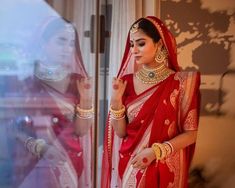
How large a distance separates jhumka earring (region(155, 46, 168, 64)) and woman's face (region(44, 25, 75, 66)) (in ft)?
1.04

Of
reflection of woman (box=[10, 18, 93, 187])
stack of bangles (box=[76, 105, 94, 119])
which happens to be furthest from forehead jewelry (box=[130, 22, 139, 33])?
stack of bangles (box=[76, 105, 94, 119])

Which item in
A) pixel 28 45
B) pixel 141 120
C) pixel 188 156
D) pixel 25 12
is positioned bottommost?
pixel 188 156

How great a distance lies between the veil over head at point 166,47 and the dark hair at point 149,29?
0.04ft

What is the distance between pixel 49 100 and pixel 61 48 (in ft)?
0.65

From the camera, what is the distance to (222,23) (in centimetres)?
161

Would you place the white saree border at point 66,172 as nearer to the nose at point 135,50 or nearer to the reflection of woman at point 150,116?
the reflection of woman at point 150,116

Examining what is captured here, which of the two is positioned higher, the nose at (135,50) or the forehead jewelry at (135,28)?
the forehead jewelry at (135,28)

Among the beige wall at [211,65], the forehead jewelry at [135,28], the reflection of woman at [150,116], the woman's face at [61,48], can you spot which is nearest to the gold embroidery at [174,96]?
the reflection of woman at [150,116]

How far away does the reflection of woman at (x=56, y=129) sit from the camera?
1.56 meters

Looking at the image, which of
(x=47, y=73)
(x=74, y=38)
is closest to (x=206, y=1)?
A: (x=74, y=38)

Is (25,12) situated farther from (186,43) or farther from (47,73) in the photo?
(186,43)

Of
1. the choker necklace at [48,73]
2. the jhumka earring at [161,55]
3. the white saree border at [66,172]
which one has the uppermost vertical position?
the jhumka earring at [161,55]

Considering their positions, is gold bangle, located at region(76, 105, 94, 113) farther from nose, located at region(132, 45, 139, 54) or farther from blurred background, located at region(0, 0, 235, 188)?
nose, located at region(132, 45, 139, 54)

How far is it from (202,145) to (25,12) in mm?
820
